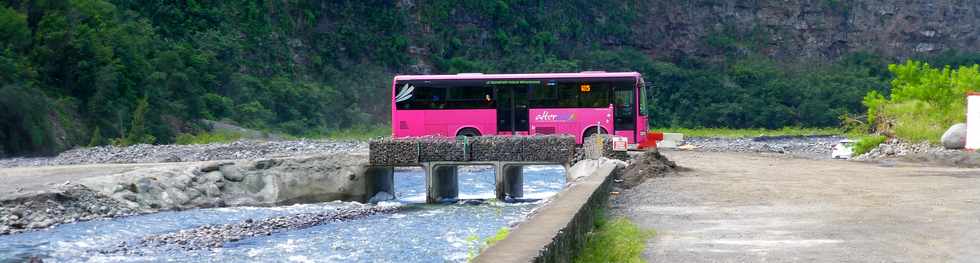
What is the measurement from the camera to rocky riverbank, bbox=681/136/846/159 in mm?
A: 56531

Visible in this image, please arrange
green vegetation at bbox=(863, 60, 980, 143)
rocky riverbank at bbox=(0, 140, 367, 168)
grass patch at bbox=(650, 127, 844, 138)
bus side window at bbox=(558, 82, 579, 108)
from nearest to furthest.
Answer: green vegetation at bbox=(863, 60, 980, 143) < bus side window at bbox=(558, 82, 579, 108) < rocky riverbank at bbox=(0, 140, 367, 168) < grass patch at bbox=(650, 127, 844, 138)

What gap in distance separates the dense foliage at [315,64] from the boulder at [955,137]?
33.4 metres

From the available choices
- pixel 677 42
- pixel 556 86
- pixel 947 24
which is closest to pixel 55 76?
pixel 556 86

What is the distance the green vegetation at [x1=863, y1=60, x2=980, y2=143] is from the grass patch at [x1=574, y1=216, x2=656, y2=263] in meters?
26.0

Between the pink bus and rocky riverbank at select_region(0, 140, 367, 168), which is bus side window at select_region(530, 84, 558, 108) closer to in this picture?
the pink bus

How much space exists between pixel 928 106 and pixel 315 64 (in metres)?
53.4

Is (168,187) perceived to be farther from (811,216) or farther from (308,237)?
(811,216)

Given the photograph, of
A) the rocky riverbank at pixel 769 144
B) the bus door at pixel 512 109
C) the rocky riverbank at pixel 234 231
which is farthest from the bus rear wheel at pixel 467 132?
the rocky riverbank at pixel 769 144

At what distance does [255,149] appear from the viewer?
5250 cm

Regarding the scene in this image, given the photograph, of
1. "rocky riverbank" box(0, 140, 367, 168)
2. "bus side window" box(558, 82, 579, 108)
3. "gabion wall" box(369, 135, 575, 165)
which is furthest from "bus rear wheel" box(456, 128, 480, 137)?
"gabion wall" box(369, 135, 575, 165)

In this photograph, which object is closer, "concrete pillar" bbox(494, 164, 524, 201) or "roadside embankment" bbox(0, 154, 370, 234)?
"roadside embankment" bbox(0, 154, 370, 234)

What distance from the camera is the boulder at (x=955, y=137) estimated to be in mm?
37125

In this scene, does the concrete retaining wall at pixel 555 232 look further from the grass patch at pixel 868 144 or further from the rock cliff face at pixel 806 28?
the rock cliff face at pixel 806 28

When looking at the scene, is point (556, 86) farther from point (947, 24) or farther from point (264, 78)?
point (947, 24)
